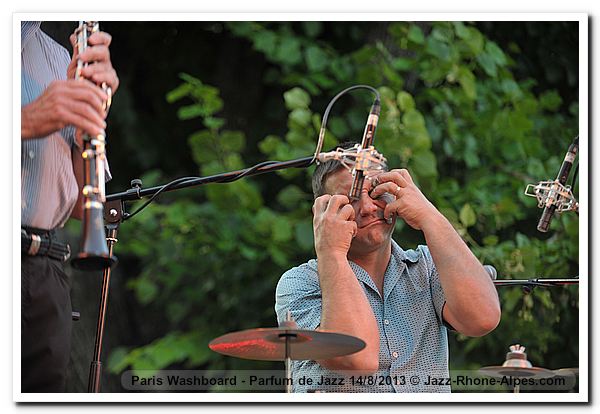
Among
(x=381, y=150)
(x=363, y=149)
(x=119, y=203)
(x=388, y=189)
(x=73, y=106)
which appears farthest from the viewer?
(x=381, y=150)

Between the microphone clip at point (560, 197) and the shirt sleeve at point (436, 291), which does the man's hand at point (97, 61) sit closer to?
the shirt sleeve at point (436, 291)

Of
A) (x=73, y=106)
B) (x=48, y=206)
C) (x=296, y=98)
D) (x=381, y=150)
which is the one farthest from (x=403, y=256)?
(x=296, y=98)

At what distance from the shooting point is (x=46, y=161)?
9.12 ft

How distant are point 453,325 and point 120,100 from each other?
3.22m

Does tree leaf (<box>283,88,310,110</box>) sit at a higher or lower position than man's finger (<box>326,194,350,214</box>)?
higher

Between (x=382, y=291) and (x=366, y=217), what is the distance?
20 cm

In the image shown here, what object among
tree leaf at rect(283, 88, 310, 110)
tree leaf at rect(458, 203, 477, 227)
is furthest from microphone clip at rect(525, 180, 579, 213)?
tree leaf at rect(283, 88, 310, 110)

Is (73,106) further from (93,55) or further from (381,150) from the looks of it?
(381,150)

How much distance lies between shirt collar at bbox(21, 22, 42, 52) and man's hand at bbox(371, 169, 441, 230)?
36.5 inches

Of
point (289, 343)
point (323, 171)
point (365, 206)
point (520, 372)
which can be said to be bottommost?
point (520, 372)

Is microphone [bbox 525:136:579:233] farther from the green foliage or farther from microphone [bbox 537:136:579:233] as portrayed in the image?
the green foliage

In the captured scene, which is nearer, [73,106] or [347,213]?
[73,106]

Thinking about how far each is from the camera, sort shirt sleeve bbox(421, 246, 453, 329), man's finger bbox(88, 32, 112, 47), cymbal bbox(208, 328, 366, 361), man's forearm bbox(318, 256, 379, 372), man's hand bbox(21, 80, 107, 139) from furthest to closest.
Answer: shirt sleeve bbox(421, 246, 453, 329), man's forearm bbox(318, 256, 379, 372), cymbal bbox(208, 328, 366, 361), man's finger bbox(88, 32, 112, 47), man's hand bbox(21, 80, 107, 139)

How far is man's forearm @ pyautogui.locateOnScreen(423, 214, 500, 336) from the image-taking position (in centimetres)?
305
